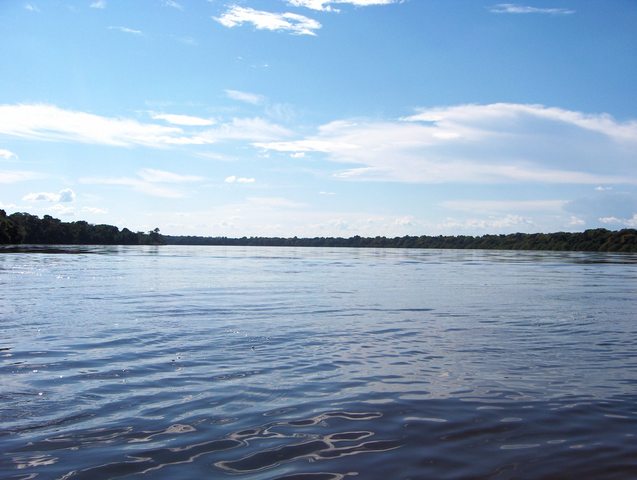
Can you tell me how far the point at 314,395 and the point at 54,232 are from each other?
16962 cm

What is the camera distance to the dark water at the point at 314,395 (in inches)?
245

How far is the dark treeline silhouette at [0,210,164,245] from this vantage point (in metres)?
134

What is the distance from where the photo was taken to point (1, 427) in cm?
708

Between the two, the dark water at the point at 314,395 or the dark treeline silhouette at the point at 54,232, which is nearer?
the dark water at the point at 314,395

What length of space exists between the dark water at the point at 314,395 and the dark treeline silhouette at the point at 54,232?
127272 millimetres

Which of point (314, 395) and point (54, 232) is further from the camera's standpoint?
point (54, 232)

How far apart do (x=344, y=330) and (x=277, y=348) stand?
332 centimetres

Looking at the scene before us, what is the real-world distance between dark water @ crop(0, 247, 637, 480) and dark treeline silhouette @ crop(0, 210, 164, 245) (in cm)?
12727

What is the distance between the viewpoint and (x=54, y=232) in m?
160

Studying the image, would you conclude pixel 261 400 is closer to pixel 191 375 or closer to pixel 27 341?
pixel 191 375

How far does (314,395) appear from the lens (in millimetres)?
8836

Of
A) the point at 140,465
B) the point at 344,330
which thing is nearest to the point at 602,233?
the point at 344,330

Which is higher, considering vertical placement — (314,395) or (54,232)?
(54,232)

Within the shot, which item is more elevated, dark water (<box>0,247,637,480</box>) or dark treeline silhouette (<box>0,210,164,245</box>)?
dark treeline silhouette (<box>0,210,164,245</box>)
